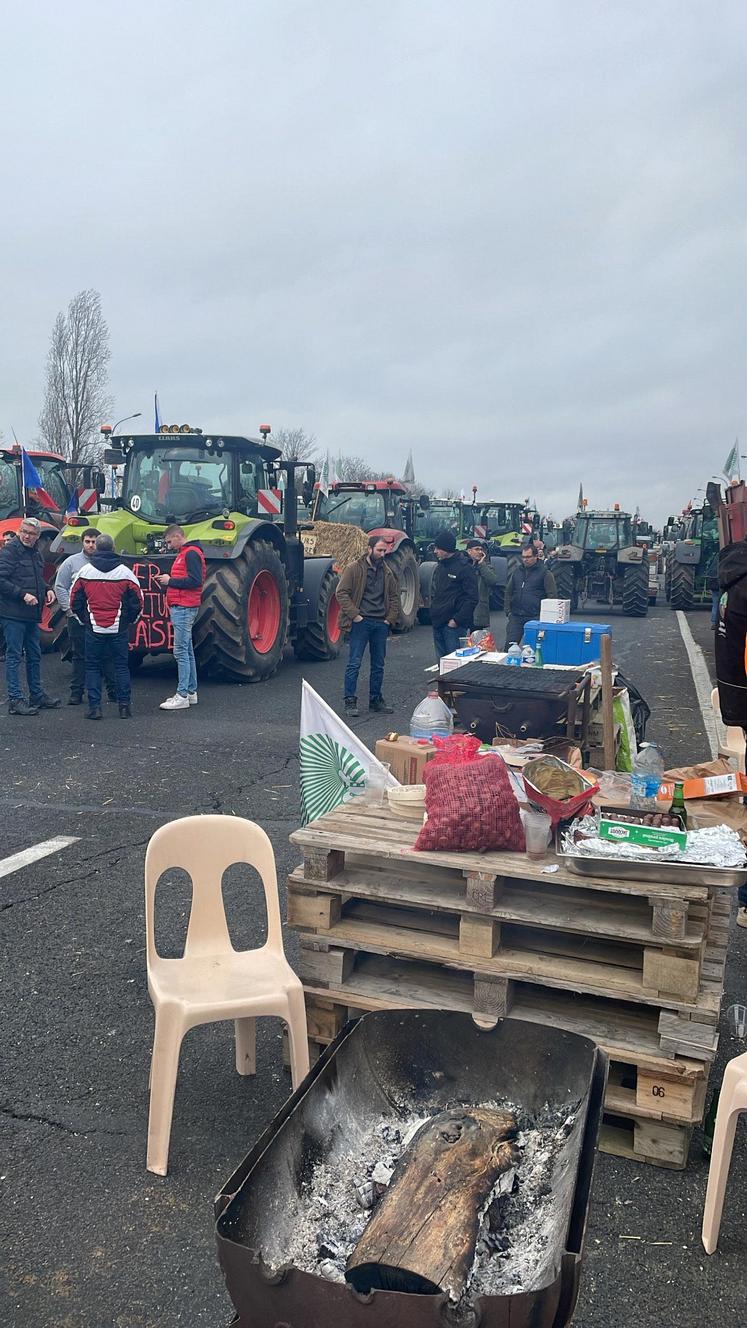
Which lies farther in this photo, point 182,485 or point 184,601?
point 182,485

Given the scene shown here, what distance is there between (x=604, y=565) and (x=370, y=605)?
14.8m

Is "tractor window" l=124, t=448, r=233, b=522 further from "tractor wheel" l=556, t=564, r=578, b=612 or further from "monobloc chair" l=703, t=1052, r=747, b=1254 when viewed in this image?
"tractor wheel" l=556, t=564, r=578, b=612

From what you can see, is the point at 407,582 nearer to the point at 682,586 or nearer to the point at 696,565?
the point at 682,586

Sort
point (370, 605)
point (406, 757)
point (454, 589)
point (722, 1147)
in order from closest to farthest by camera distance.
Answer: point (722, 1147) < point (406, 757) < point (370, 605) < point (454, 589)

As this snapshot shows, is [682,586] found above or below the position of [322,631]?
above

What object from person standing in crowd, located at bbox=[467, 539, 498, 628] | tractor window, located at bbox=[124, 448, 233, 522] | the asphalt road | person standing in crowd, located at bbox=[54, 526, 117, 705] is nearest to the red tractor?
person standing in crowd, located at bbox=[467, 539, 498, 628]

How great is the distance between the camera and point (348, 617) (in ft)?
28.7

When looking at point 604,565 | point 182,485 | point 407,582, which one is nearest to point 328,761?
point 182,485

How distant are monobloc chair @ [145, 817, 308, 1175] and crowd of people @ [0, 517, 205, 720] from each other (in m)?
5.59

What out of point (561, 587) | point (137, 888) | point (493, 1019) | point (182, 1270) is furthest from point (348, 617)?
point (561, 587)

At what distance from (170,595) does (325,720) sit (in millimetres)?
5195

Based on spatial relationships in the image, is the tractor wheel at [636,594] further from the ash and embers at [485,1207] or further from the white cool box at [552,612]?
the ash and embers at [485,1207]

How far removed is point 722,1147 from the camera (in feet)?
7.87

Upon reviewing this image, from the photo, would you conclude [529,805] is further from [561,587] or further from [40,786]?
[561,587]
